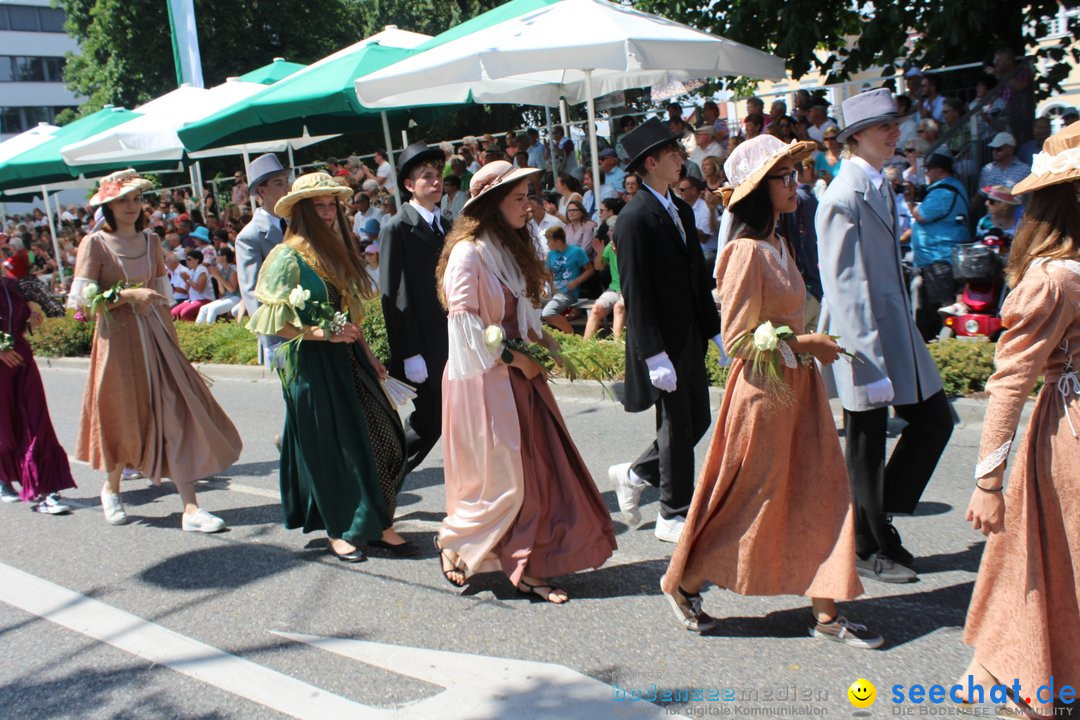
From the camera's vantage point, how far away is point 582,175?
583 inches

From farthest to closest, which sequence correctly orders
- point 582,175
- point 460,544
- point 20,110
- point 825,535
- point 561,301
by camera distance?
point 20,110 → point 582,175 → point 561,301 → point 460,544 → point 825,535

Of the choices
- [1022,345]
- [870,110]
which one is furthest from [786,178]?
[1022,345]

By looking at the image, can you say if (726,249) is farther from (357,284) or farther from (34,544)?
(34,544)

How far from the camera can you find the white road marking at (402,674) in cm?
376

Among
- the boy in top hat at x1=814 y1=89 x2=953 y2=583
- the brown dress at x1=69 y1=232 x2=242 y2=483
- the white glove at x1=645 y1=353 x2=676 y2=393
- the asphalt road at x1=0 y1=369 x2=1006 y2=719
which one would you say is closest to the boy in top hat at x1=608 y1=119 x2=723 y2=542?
the white glove at x1=645 y1=353 x2=676 y2=393

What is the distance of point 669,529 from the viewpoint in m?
5.25

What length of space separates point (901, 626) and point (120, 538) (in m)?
4.42

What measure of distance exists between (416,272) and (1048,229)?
3.33 metres

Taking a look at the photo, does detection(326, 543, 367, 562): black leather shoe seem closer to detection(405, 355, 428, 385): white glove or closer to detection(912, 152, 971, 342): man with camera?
detection(405, 355, 428, 385): white glove

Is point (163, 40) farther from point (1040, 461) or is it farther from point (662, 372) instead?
→ point (1040, 461)

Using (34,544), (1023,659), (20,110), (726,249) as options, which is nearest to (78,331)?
(34,544)

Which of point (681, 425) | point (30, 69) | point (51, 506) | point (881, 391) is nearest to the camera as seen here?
point (881, 391)

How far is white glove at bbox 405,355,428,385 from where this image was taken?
18.7 feet

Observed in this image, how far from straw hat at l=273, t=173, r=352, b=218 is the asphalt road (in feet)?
6.00
